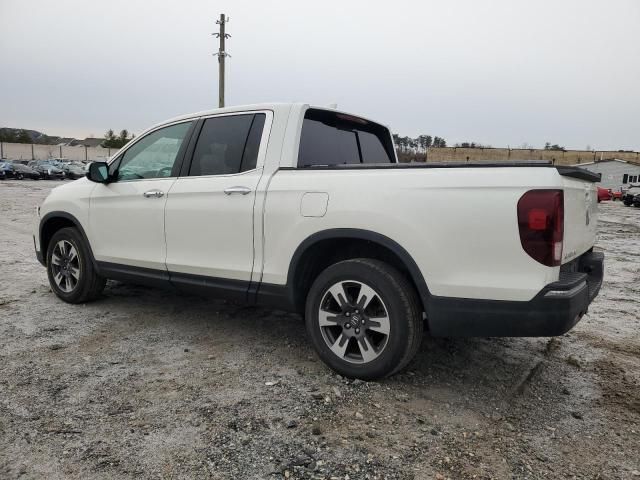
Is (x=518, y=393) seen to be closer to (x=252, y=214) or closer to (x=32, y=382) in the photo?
(x=252, y=214)

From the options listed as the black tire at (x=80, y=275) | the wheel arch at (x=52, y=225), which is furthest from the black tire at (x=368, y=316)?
the wheel arch at (x=52, y=225)

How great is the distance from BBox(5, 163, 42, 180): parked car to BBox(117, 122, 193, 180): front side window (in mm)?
38666

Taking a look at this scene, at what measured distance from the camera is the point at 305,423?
2754 millimetres

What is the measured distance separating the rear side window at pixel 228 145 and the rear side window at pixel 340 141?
0.37m

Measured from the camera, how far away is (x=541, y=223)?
2590mm

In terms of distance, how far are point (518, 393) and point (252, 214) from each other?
2.15 meters

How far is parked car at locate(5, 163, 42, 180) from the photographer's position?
122 feet

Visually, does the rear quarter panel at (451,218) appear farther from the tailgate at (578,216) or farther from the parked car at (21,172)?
the parked car at (21,172)

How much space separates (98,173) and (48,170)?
4186cm

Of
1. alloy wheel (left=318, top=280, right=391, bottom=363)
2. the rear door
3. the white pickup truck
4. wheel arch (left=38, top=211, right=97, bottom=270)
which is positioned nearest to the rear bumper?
the white pickup truck

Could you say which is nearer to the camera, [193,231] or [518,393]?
[518,393]

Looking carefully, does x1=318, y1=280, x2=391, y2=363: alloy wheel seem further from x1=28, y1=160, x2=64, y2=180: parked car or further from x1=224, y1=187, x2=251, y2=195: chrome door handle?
x1=28, y1=160, x2=64, y2=180: parked car

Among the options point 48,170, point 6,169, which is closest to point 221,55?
point 6,169

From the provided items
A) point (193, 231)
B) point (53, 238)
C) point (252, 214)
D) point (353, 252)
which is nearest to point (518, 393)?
point (353, 252)
